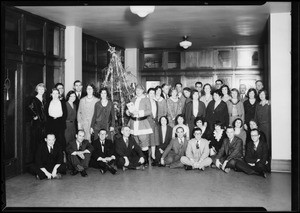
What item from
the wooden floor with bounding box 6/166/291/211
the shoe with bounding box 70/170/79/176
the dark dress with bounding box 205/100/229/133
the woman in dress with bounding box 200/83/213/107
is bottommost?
the wooden floor with bounding box 6/166/291/211

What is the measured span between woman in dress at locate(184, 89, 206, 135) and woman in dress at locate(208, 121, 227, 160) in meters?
0.52

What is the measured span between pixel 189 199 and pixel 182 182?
90 cm

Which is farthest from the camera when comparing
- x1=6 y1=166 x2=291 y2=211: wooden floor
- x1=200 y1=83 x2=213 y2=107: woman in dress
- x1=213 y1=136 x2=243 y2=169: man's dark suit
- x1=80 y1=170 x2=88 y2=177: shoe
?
x1=200 y1=83 x2=213 y2=107: woman in dress

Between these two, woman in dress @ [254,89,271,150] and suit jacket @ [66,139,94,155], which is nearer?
suit jacket @ [66,139,94,155]

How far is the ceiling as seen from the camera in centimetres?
596

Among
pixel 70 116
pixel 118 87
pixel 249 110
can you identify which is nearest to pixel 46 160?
pixel 70 116

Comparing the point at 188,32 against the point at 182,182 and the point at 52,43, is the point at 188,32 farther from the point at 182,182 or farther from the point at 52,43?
the point at 182,182

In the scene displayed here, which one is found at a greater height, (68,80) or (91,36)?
(91,36)

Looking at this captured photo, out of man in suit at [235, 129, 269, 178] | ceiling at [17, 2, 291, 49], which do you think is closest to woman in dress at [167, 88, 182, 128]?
ceiling at [17, 2, 291, 49]

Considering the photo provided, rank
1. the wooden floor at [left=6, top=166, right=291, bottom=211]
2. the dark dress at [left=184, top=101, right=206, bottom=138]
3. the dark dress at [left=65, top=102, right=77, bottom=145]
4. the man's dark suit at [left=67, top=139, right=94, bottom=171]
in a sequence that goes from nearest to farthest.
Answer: the wooden floor at [left=6, top=166, right=291, bottom=211] → the man's dark suit at [left=67, top=139, right=94, bottom=171] → the dark dress at [left=65, top=102, right=77, bottom=145] → the dark dress at [left=184, top=101, right=206, bottom=138]

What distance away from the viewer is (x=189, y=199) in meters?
4.24

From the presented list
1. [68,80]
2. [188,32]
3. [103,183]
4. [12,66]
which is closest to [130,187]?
[103,183]

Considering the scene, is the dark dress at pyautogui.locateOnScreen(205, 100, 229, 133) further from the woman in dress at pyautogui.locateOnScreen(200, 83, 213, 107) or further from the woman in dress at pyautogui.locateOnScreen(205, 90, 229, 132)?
the woman in dress at pyautogui.locateOnScreen(200, 83, 213, 107)

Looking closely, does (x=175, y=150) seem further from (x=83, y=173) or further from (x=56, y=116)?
(x=56, y=116)
